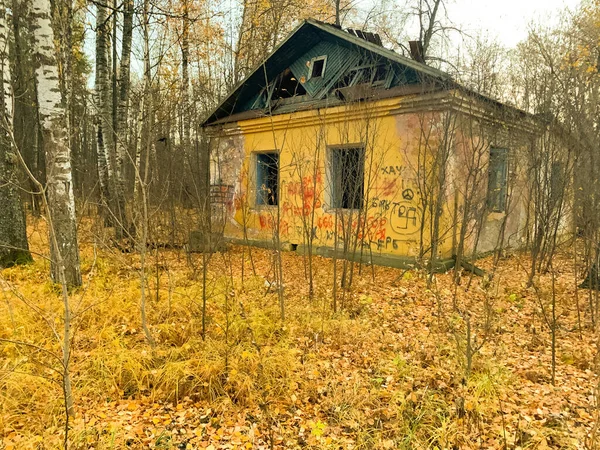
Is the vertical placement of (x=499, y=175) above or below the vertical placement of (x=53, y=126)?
below

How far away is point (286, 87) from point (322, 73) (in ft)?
4.87

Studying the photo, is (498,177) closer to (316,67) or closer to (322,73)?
(322,73)

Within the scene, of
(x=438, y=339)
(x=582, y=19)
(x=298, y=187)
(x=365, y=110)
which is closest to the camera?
(x=438, y=339)

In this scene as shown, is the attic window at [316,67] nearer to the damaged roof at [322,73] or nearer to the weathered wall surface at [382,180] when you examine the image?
the damaged roof at [322,73]

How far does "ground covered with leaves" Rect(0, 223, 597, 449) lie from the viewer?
2.63 m

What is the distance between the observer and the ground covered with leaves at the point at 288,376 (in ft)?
8.63

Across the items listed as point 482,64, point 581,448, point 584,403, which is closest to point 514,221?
point 482,64

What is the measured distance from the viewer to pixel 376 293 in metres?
6.14

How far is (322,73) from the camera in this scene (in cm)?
894

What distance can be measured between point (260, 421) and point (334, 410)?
24.2 inches

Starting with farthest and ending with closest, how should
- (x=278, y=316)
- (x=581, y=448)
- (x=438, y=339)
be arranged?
(x=278, y=316) → (x=438, y=339) → (x=581, y=448)

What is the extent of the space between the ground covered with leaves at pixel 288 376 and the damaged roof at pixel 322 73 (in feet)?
13.9

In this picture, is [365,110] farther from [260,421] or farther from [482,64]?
[260,421]

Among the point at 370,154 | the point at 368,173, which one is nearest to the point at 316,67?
the point at 370,154
